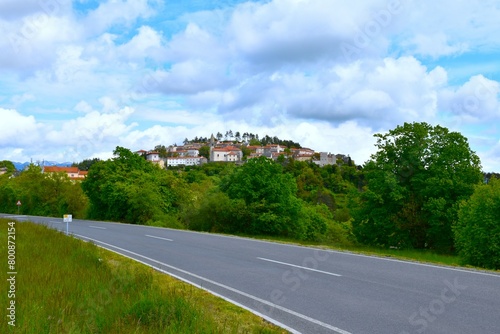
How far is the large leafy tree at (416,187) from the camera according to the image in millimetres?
25688

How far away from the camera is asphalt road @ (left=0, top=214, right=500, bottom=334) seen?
21.3 feet

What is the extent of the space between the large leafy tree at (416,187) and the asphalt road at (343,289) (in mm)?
13539

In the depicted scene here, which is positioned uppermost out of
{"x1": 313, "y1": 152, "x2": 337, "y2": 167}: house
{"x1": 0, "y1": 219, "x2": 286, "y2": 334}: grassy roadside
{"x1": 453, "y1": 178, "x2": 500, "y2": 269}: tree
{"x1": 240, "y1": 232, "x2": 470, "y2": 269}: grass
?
{"x1": 313, "y1": 152, "x2": 337, "y2": 167}: house

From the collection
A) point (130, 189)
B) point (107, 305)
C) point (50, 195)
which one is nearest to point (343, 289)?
point (107, 305)

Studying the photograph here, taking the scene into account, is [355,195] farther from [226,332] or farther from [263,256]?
[226,332]

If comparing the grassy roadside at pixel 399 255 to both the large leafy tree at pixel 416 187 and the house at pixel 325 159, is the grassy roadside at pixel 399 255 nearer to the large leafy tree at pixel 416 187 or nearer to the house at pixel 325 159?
the large leafy tree at pixel 416 187

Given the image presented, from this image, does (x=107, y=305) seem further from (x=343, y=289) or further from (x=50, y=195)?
(x=50, y=195)

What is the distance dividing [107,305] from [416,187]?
24399 mm

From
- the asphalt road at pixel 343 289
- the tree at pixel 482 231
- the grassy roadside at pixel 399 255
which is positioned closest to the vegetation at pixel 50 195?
the grassy roadside at pixel 399 255

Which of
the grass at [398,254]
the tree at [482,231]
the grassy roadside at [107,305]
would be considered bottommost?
the grass at [398,254]

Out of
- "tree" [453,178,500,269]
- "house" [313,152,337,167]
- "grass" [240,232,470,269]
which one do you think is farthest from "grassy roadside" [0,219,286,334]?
"house" [313,152,337,167]

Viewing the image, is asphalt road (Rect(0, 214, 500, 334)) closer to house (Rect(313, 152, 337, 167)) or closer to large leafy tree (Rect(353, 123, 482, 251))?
large leafy tree (Rect(353, 123, 482, 251))

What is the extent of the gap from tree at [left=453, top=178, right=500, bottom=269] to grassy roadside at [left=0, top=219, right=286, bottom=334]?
10.2 meters

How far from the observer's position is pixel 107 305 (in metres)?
6.42
